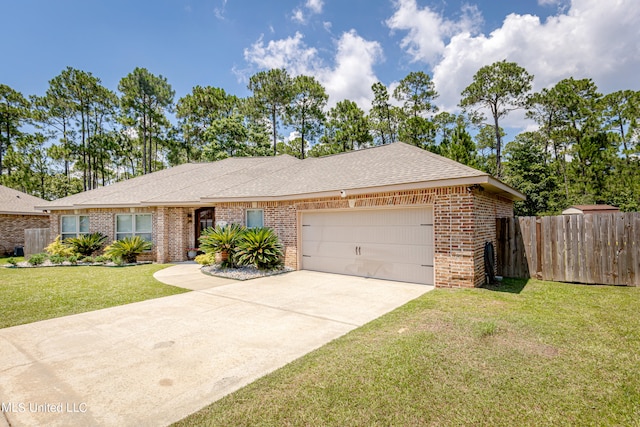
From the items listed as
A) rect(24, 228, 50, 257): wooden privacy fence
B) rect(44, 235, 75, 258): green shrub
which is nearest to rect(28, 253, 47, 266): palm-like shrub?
rect(44, 235, 75, 258): green shrub

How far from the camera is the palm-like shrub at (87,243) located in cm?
1328

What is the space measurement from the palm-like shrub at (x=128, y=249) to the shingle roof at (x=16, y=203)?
830 cm

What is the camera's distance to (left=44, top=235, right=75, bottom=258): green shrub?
1318 cm

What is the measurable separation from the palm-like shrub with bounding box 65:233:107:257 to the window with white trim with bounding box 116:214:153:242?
730mm

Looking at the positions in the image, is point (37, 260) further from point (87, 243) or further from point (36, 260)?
point (87, 243)

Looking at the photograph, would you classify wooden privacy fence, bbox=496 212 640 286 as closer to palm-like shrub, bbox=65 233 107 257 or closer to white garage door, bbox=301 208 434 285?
white garage door, bbox=301 208 434 285

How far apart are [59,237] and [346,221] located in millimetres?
14229

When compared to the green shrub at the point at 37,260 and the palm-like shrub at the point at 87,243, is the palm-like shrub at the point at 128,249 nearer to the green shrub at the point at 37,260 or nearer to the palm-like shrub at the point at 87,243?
the palm-like shrub at the point at 87,243

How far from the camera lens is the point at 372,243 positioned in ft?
28.5

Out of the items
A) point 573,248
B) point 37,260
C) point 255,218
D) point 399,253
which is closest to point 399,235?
point 399,253

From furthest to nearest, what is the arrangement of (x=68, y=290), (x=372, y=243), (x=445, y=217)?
(x=372, y=243) < (x=68, y=290) < (x=445, y=217)

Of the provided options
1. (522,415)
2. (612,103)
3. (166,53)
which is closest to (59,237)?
(166,53)

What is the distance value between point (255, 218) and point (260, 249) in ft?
6.69

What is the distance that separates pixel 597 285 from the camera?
285 inches
